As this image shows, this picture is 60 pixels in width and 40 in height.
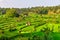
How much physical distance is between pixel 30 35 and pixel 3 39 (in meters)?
8.36

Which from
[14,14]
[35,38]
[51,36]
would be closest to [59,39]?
[51,36]

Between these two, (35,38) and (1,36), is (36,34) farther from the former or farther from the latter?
(1,36)

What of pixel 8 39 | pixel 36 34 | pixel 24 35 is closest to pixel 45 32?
pixel 36 34

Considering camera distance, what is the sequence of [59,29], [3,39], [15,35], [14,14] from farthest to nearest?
[14,14]
[59,29]
[15,35]
[3,39]

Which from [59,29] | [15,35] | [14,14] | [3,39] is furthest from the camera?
[14,14]

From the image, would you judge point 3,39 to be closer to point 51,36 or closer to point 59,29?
point 51,36

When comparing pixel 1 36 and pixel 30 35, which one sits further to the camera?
pixel 30 35

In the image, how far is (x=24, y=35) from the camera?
48.1 meters

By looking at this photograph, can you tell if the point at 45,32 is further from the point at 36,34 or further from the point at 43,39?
the point at 43,39

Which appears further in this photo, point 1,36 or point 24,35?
point 24,35

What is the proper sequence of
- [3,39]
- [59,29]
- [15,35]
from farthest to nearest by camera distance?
[59,29] < [15,35] < [3,39]

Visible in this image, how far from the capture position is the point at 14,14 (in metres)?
98.6

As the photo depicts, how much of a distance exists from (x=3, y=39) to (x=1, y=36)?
108 centimetres

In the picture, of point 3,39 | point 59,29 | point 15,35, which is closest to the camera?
point 3,39
